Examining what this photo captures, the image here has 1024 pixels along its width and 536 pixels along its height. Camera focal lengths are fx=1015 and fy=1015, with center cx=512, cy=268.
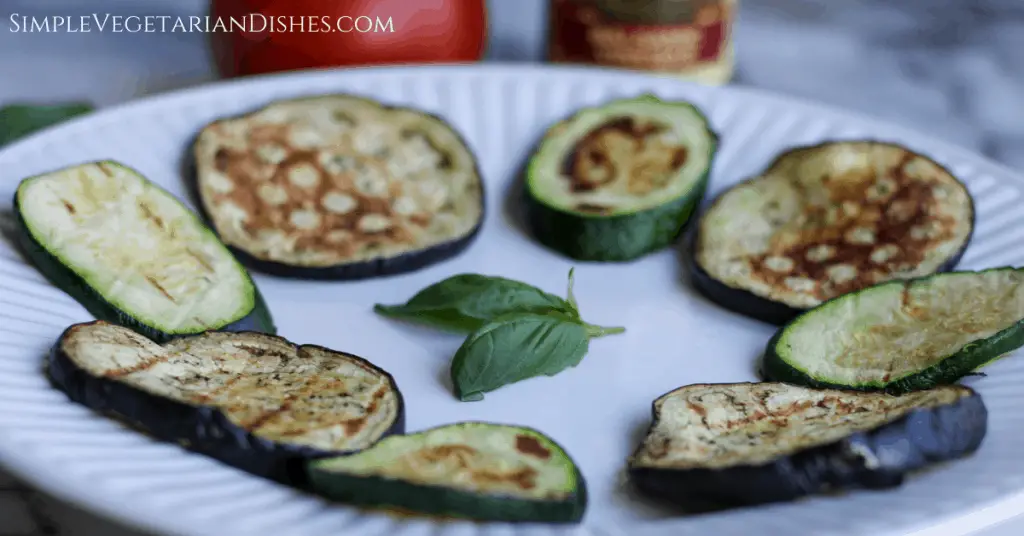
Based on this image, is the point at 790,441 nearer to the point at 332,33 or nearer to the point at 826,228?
the point at 826,228

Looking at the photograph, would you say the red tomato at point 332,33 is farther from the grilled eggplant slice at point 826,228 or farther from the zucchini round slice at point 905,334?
the zucchini round slice at point 905,334

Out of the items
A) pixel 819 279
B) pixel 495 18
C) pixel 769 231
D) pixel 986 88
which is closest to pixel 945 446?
pixel 819 279

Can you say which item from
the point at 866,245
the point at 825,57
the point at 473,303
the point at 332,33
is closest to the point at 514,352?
the point at 473,303

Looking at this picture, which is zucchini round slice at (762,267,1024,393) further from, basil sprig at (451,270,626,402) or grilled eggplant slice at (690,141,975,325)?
basil sprig at (451,270,626,402)

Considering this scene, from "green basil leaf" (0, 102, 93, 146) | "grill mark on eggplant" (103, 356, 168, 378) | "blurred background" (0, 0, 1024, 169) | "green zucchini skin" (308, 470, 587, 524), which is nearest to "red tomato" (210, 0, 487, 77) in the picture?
"blurred background" (0, 0, 1024, 169)

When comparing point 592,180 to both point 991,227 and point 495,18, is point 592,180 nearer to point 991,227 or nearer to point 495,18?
point 991,227

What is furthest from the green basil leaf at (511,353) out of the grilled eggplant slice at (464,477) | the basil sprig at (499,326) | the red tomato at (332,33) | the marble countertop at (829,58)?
the marble countertop at (829,58)
